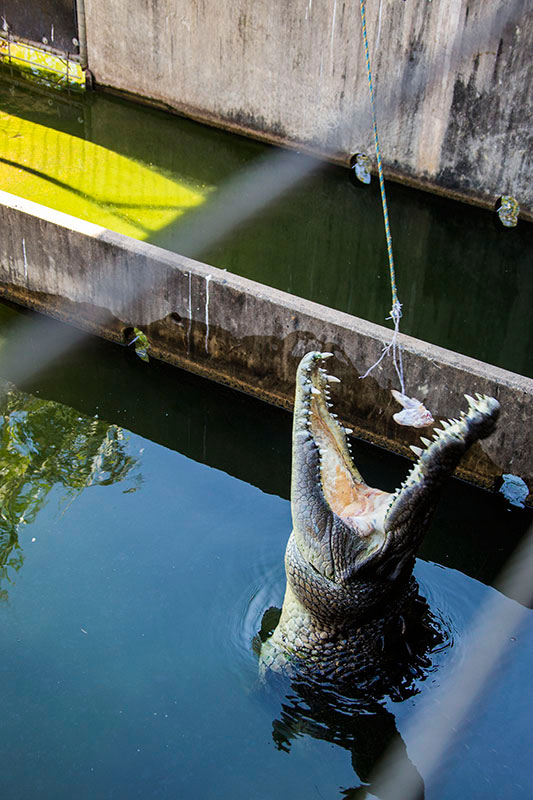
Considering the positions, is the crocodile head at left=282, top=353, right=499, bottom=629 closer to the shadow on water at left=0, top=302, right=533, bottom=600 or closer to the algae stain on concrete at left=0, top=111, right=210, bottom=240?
the shadow on water at left=0, top=302, right=533, bottom=600

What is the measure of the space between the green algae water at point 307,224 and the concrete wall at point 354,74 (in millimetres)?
394

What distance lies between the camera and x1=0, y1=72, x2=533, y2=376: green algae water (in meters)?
8.67

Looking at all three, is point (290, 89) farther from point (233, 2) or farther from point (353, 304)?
point (353, 304)

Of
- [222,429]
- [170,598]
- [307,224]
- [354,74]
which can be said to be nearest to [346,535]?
[170,598]

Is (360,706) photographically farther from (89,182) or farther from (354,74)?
(354,74)

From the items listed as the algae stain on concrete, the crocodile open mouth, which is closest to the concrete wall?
the algae stain on concrete

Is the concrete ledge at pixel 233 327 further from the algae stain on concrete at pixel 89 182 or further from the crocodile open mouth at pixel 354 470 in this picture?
the crocodile open mouth at pixel 354 470

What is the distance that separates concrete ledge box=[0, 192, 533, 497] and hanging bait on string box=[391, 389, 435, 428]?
14 centimetres

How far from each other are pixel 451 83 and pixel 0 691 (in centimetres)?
783

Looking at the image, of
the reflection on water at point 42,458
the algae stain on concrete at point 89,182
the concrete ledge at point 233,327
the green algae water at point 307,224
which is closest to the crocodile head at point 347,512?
the concrete ledge at point 233,327

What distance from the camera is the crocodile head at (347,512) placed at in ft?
12.3

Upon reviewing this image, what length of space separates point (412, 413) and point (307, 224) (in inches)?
168

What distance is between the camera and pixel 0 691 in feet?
16.0

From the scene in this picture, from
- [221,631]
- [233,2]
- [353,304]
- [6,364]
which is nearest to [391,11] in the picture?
[233,2]
